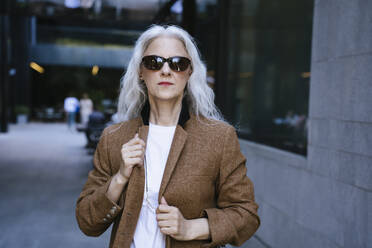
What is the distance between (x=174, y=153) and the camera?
1.56m

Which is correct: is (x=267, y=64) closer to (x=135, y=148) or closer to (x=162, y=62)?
(x=162, y=62)

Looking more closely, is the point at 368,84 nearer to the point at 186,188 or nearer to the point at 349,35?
the point at 349,35

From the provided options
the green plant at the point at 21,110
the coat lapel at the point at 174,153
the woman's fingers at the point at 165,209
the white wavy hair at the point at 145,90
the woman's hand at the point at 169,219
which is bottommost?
the green plant at the point at 21,110

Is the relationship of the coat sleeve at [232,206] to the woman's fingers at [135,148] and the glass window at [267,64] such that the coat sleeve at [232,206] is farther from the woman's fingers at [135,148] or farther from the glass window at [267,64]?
the glass window at [267,64]

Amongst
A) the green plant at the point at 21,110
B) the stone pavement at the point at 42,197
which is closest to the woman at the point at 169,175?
the stone pavement at the point at 42,197

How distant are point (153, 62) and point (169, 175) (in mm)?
495

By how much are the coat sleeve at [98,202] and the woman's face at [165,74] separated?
343 mm

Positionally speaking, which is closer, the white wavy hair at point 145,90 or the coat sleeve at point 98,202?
the coat sleeve at point 98,202

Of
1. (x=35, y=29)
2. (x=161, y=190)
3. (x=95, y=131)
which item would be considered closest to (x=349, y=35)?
(x=161, y=190)

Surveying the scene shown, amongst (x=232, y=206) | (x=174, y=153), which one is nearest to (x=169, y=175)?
(x=174, y=153)

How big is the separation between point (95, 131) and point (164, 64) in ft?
34.9

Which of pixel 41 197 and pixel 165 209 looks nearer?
pixel 165 209

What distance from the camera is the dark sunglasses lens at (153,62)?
5.28 ft

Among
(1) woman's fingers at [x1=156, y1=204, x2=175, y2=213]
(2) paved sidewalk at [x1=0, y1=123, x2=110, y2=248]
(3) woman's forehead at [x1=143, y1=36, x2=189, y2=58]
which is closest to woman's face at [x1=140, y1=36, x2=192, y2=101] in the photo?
(3) woman's forehead at [x1=143, y1=36, x2=189, y2=58]
